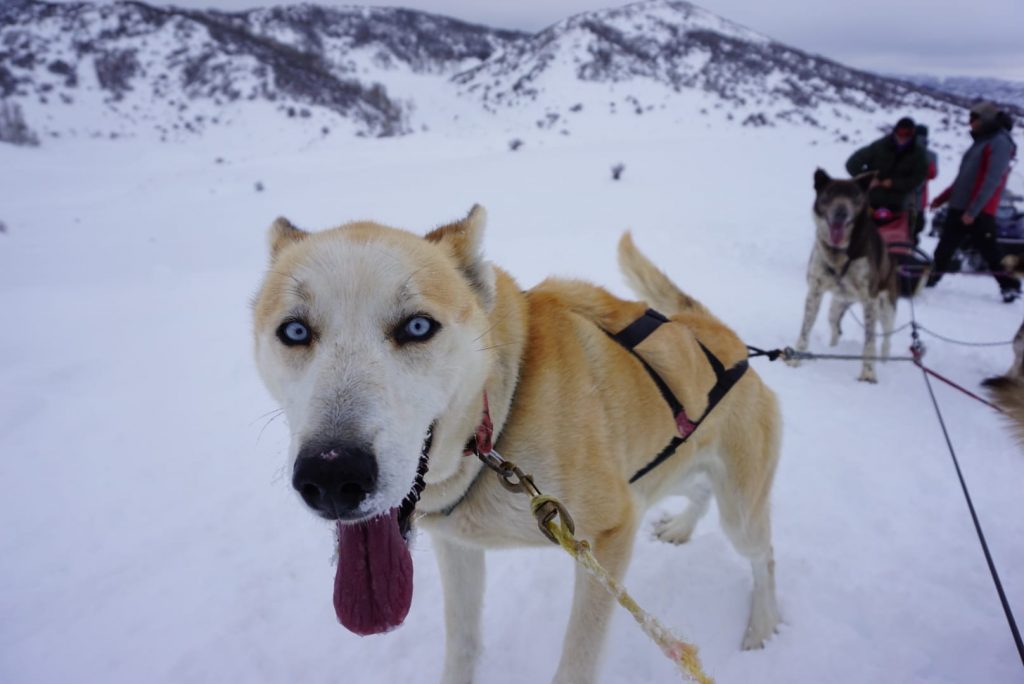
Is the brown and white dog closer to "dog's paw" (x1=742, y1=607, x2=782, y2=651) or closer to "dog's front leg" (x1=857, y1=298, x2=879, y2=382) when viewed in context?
"dog's paw" (x1=742, y1=607, x2=782, y2=651)

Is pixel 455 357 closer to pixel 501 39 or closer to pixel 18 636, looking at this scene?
pixel 18 636

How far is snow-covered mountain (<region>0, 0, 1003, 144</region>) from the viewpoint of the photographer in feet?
80.0

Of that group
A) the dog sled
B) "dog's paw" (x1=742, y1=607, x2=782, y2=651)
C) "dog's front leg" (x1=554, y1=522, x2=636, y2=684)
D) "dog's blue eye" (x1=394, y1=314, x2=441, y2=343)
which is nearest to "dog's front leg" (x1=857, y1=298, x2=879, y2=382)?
the dog sled

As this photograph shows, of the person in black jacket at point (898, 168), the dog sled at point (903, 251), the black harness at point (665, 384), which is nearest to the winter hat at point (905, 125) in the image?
the person in black jacket at point (898, 168)

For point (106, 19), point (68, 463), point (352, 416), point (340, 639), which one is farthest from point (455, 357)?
point (106, 19)

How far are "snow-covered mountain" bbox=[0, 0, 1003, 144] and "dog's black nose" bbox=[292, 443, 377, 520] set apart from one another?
21685 millimetres

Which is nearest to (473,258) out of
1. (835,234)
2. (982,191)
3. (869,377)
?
(869,377)

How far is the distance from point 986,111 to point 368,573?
7367 mm

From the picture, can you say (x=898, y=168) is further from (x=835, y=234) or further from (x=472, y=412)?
(x=472, y=412)

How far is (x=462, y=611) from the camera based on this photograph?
1.96 m

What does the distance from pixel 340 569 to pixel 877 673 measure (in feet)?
7.01

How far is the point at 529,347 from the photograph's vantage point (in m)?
1.66

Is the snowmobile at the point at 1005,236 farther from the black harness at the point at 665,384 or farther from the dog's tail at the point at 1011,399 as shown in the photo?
the black harness at the point at 665,384

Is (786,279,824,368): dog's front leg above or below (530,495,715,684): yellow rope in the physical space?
below
